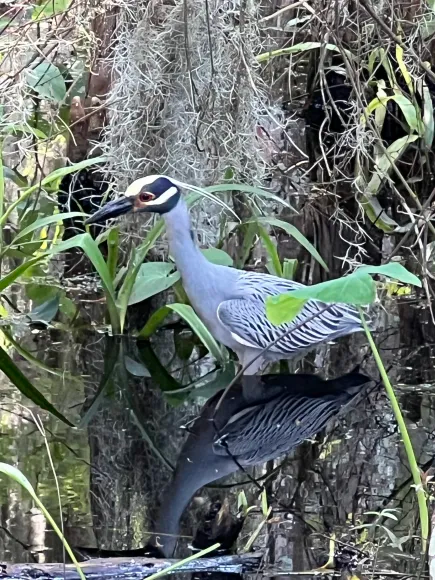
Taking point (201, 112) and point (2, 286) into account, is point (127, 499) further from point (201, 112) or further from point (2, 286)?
point (201, 112)

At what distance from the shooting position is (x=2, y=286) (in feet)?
12.5

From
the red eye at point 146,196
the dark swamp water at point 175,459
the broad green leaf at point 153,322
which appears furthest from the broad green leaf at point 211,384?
the red eye at point 146,196

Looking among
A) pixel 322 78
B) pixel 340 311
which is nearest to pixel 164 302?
pixel 340 311

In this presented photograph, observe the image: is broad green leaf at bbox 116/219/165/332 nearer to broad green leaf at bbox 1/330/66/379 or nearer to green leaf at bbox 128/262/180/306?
green leaf at bbox 128/262/180/306

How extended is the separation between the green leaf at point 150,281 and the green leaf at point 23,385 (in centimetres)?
51

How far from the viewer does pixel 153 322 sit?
13.7 ft

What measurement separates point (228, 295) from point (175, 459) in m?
0.88

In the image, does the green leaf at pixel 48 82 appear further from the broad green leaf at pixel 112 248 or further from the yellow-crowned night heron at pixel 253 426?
the yellow-crowned night heron at pixel 253 426

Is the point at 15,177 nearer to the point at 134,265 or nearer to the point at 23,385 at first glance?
the point at 134,265

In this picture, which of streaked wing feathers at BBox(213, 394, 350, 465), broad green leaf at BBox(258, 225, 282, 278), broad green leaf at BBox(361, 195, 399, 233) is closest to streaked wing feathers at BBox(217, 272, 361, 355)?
broad green leaf at BBox(258, 225, 282, 278)

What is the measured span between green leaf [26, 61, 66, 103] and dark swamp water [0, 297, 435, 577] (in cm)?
96

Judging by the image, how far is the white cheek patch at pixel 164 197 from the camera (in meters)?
3.66

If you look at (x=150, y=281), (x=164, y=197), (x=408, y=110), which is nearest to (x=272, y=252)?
(x=150, y=281)

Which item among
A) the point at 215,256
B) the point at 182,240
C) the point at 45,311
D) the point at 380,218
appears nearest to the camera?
the point at 182,240
